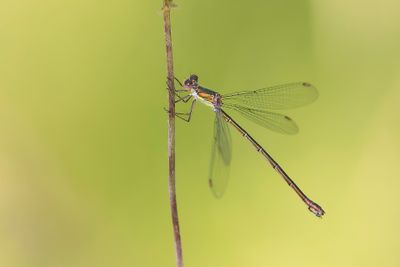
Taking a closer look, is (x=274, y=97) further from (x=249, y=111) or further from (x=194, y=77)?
(x=194, y=77)

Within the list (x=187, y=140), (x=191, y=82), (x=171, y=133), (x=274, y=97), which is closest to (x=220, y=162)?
(x=187, y=140)

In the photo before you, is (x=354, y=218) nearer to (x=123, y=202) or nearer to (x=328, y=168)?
(x=328, y=168)

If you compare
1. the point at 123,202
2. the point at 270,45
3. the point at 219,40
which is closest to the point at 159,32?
the point at 219,40

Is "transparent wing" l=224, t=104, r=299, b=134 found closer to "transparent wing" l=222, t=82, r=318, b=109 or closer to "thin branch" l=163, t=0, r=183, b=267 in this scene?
"transparent wing" l=222, t=82, r=318, b=109

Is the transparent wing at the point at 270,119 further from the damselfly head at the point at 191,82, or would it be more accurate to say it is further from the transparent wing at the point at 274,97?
the damselfly head at the point at 191,82

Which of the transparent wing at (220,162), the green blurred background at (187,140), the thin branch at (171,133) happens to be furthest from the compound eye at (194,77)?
the thin branch at (171,133)

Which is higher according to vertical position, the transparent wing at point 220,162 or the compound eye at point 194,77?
the compound eye at point 194,77

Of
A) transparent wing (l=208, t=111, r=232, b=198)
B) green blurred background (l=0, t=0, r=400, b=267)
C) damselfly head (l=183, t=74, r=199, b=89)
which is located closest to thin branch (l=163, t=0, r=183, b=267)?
transparent wing (l=208, t=111, r=232, b=198)
